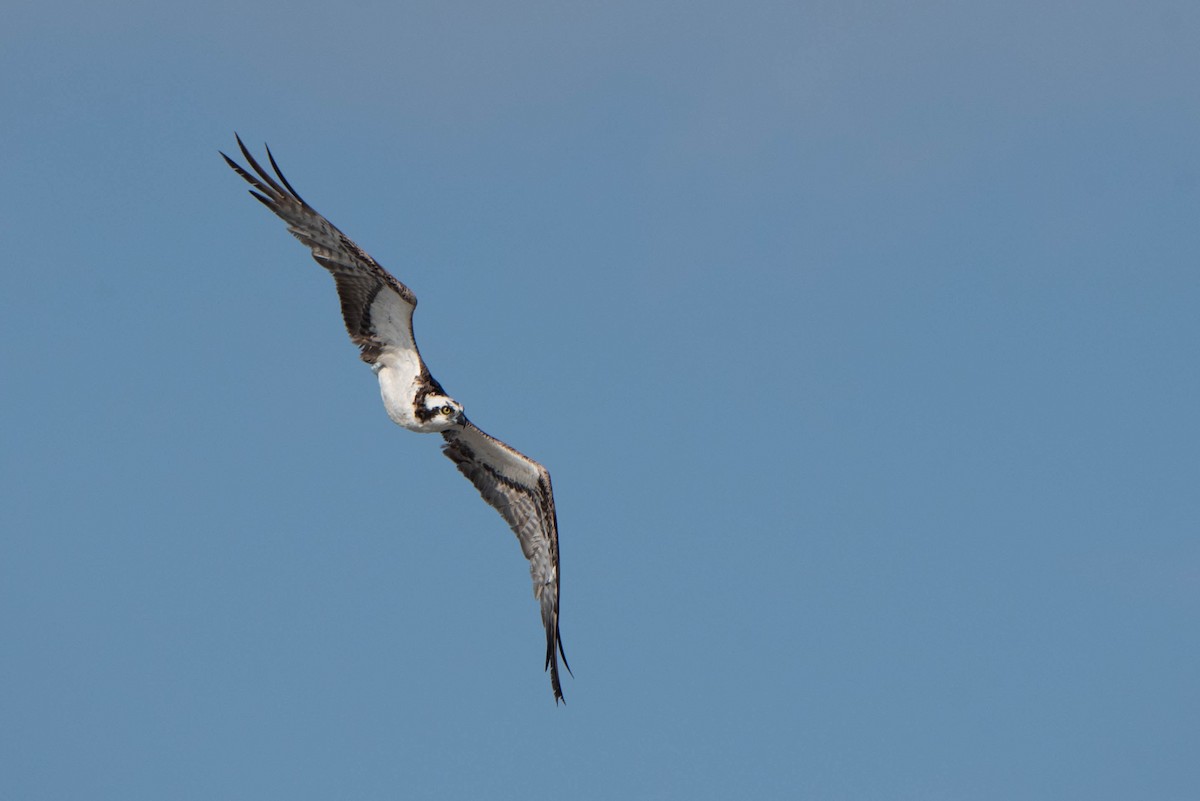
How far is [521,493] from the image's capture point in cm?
2817

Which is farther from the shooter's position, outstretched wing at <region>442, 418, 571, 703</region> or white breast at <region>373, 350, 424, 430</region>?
Answer: outstretched wing at <region>442, 418, 571, 703</region>

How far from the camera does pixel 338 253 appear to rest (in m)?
25.1

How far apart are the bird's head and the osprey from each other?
2cm

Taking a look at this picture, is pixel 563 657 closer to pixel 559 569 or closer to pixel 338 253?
pixel 559 569

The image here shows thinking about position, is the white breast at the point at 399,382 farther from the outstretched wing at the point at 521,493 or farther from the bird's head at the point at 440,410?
the outstretched wing at the point at 521,493

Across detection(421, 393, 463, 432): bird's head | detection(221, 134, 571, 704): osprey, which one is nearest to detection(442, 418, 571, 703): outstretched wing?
detection(221, 134, 571, 704): osprey

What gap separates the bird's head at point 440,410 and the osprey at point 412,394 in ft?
0.05

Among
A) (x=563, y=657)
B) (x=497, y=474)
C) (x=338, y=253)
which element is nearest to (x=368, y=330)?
(x=338, y=253)

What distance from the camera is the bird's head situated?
2594cm

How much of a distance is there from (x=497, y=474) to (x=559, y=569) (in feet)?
6.91

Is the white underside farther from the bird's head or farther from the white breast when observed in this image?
the bird's head

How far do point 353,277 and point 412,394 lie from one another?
2168 mm

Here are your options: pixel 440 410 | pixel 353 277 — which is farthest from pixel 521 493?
pixel 353 277

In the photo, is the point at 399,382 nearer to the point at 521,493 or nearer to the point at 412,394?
the point at 412,394
